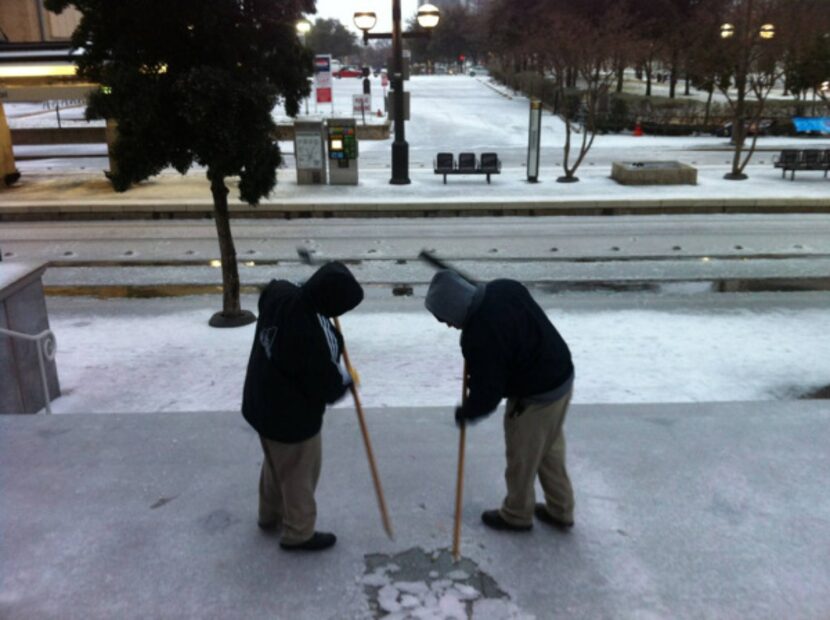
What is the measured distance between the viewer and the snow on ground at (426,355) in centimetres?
Result: 703

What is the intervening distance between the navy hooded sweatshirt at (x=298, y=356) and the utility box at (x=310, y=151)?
51.1 feet

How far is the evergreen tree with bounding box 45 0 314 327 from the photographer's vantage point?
840cm

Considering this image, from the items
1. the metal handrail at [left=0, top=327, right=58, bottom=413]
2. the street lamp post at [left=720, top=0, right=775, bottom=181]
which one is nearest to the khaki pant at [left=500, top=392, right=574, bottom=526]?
the metal handrail at [left=0, top=327, right=58, bottom=413]

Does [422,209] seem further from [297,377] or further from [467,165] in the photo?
[297,377]

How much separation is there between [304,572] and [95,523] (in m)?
1.27

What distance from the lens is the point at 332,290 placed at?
A: 3346mm

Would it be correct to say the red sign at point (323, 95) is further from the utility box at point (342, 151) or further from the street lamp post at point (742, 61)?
the street lamp post at point (742, 61)

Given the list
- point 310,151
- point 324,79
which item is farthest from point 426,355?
point 324,79

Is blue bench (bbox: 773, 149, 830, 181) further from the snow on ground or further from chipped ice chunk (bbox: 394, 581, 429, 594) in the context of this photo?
chipped ice chunk (bbox: 394, 581, 429, 594)

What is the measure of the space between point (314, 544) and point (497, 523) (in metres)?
0.98

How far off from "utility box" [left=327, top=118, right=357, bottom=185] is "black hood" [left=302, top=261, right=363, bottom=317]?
15693 mm

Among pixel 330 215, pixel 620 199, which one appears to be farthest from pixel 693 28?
pixel 330 215

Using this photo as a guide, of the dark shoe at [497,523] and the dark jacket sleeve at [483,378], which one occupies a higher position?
the dark jacket sleeve at [483,378]

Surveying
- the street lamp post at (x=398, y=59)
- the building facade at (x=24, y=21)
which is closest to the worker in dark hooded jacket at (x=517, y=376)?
the street lamp post at (x=398, y=59)
